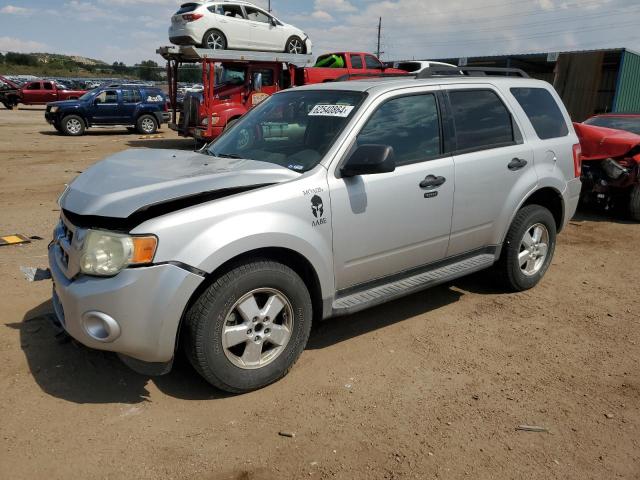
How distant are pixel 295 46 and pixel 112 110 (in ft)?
26.0

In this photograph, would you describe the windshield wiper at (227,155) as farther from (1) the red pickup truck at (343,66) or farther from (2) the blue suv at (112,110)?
(2) the blue suv at (112,110)

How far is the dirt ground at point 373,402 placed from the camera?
264cm

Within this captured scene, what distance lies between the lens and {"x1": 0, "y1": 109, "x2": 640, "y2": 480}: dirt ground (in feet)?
8.68

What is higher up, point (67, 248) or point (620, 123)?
point (620, 123)

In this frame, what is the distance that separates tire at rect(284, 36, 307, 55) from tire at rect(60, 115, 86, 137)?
856 centimetres

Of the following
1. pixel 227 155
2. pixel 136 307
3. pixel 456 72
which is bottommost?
pixel 136 307

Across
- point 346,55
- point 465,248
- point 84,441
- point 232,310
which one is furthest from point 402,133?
point 346,55

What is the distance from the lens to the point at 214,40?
47.9 ft

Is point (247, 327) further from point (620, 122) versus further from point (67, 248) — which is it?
point (620, 122)

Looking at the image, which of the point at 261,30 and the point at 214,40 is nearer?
the point at 214,40

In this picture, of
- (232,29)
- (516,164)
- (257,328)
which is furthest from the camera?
(232,29)

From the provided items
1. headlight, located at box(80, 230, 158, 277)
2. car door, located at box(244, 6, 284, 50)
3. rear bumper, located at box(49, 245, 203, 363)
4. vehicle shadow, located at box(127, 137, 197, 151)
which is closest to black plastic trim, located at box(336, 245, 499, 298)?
rear bumper, located at box(49, 245, 203, 363)

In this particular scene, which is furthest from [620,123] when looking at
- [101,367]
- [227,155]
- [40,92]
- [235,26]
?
[40,92]

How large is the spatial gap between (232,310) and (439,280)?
1.74 meters
